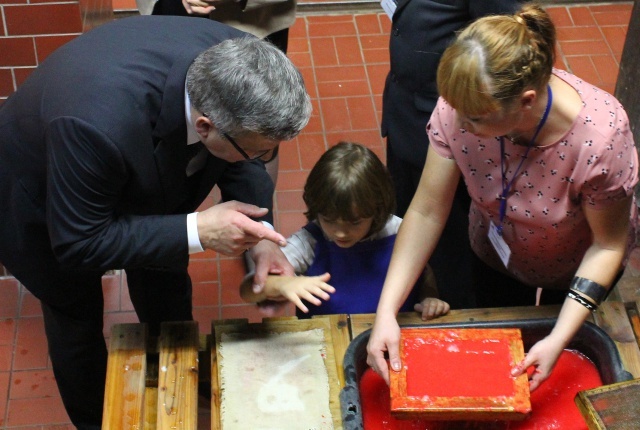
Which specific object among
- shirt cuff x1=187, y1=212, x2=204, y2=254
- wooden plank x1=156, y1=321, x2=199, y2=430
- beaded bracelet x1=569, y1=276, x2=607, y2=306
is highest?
beaded bracelet x1=569, y1=276, x2=607, y2=306


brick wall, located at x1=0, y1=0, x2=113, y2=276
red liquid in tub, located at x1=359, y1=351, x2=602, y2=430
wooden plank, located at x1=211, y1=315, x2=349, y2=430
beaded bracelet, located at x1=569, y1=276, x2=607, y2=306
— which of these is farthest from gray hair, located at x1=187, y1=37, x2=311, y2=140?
brick wall, located at x1=0, y1=0, x2=113, y2=276

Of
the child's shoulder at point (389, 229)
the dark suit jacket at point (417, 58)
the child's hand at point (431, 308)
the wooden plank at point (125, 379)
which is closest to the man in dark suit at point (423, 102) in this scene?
the dark suit jacket at point (417, 58)

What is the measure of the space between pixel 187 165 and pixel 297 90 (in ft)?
1.29

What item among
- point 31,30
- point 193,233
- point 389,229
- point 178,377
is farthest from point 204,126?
point 31,30

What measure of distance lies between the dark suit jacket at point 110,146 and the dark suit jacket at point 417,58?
60 cm

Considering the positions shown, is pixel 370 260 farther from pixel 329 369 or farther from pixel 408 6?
pixel 408 6

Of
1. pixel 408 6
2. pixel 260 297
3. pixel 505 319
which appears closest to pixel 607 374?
pixel 505 319

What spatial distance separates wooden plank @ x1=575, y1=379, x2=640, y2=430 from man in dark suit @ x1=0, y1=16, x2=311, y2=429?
78 cm

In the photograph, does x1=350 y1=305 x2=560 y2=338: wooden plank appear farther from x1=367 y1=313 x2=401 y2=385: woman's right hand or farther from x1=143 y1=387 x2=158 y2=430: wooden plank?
x1=143 y1=387 x2=158 y2=430: wooden plank

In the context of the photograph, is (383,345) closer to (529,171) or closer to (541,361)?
(541,361)

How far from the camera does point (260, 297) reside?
6.86ft

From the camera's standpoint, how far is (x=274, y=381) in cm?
189

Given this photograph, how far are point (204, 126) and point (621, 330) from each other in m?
1.13

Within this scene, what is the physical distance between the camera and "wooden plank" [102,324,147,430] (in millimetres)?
1848
